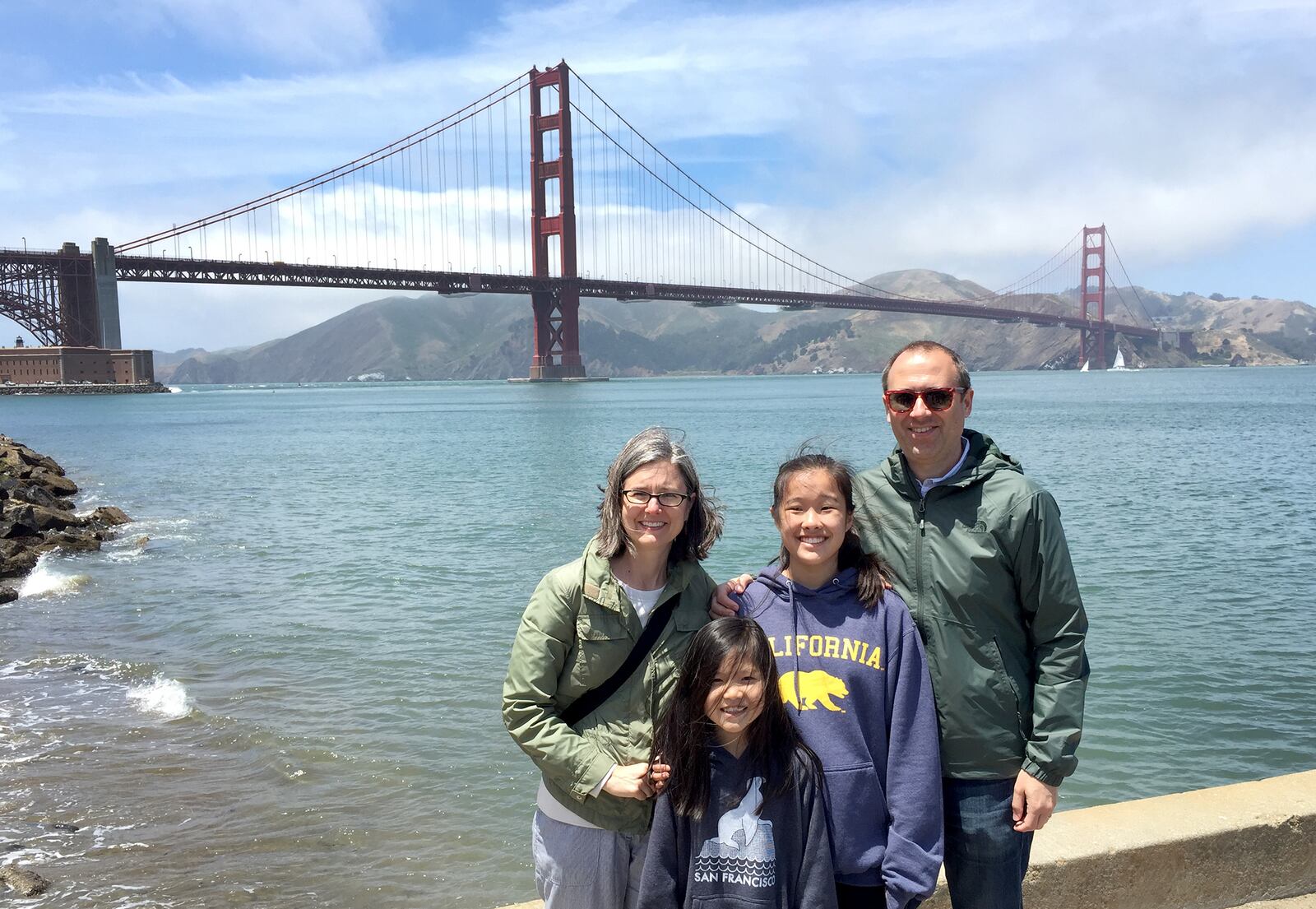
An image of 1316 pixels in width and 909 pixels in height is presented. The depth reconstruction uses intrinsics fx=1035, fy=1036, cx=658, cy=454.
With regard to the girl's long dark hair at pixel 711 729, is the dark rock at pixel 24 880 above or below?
Answer: below

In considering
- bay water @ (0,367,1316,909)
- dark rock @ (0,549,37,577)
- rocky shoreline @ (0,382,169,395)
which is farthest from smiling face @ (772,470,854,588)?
rocky shoreline @ (0,382,169,395)

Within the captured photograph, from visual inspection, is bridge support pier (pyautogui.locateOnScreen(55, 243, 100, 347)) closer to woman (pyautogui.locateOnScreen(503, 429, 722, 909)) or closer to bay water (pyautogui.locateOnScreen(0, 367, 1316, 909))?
bay water (pyautogui.locateOnScreen(0, 367, 1316, 909))

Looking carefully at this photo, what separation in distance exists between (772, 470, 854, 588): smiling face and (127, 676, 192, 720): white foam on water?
514cm

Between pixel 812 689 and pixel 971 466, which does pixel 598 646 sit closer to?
pixel 812 689

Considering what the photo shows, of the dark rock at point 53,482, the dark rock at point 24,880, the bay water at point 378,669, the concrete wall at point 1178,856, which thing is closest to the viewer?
the concrete wall at point 1178,856

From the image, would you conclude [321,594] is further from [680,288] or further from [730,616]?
[680,288]

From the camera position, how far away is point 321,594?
32.4 feet

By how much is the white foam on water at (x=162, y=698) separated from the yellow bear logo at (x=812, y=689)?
5.15 meters

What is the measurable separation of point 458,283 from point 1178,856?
61762mm

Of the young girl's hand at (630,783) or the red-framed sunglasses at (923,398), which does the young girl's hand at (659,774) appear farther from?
the red-framed sunglasses at (923,398)

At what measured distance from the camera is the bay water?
4.18 metres

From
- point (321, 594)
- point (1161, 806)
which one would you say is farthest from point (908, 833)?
point (321, 594)

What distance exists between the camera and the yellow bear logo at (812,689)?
183 centimetres

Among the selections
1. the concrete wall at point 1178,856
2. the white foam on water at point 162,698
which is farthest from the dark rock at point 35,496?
the concrete wall at point 1178,856
